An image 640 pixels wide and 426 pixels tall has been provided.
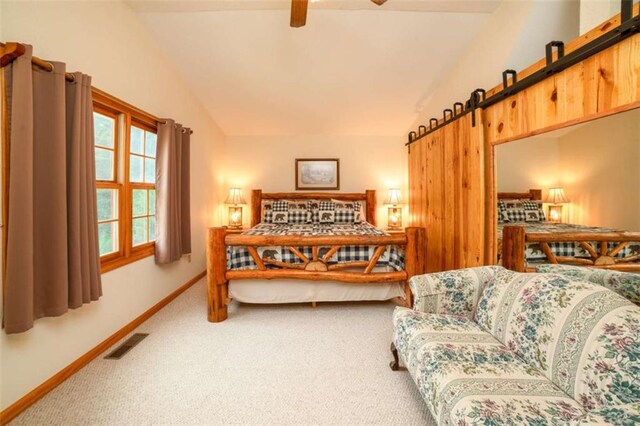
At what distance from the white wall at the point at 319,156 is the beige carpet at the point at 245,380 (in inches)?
104

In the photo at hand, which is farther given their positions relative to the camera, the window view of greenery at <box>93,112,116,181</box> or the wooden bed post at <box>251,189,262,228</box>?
the wooden bed post at <box>251,189,262,228</box>

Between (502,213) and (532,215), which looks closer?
(532,215)

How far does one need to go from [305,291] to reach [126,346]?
4.85 feet

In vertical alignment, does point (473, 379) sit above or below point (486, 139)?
below

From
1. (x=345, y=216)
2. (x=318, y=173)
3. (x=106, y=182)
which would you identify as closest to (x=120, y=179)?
(x=106, y=182)

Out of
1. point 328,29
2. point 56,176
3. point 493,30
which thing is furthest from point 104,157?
point 493,30

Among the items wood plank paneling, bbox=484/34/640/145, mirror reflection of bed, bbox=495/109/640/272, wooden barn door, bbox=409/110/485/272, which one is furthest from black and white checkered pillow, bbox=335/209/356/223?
wood plank paneling, bbox=484/34/640/145

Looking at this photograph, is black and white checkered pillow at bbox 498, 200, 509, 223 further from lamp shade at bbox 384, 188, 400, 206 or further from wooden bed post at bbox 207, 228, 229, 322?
lamp shade at bbox 384, 188, 400, 206

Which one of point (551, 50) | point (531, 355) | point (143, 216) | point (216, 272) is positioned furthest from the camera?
point (143, 216)

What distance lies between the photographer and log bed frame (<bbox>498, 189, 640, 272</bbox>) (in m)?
1.35

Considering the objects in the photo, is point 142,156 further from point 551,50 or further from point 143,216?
point 551,50

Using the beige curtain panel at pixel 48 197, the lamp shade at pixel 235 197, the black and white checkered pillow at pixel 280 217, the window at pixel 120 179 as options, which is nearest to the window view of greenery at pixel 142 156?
the window at pixel 120 179

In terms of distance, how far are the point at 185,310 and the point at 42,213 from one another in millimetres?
1557

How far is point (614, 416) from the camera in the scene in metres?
0.74
